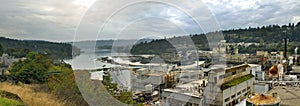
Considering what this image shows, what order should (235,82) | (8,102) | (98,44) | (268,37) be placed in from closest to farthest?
(8,102)
(98,44)
(235,82)
(268,37)

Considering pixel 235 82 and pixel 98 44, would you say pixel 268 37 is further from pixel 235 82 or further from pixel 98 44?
pixel 98 44

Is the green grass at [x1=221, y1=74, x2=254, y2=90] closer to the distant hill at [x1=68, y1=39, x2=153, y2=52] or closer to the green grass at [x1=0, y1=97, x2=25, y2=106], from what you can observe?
the distant hill at [x1=68, y1=39, x2=153, y2=52]

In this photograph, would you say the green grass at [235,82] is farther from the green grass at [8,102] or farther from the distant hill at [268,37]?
the distant hill at [268,37]

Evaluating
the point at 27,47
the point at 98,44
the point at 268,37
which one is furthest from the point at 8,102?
the point at 268,37

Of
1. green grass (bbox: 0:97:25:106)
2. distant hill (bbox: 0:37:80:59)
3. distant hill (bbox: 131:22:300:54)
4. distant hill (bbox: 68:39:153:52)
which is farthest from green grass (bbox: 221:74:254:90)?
distant hill (bbox: 131:22:300:54)

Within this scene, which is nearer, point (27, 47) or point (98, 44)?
point (98, 44)

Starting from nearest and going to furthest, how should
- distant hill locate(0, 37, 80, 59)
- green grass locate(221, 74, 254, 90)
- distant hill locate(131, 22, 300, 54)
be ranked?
green grass locate(221, 74, 254, 90)
distant hill locate(0, 37, 80, 59)
distant hill locate(131, 22, 300, 54)

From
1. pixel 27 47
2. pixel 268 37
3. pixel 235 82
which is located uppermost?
pixel 268 37

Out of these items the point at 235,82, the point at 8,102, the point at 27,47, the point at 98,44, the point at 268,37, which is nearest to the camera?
the point at 8,102

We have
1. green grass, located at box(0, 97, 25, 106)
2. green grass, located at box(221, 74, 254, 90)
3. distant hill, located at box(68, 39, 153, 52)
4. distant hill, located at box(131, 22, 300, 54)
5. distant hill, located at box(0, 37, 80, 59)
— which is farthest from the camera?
distant hill, located at box(131, 22, 300, 54)

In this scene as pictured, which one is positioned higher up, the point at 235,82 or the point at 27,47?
the point at 27,47

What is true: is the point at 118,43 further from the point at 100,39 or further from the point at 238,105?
the point at 238,105

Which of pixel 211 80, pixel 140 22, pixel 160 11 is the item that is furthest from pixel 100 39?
pixel 211 80
